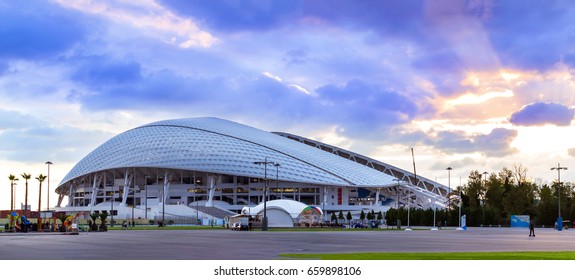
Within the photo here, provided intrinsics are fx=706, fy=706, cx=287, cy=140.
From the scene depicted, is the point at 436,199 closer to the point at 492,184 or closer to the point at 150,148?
the point at 492,184

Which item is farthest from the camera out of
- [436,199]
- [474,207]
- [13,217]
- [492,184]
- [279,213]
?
[436,199]

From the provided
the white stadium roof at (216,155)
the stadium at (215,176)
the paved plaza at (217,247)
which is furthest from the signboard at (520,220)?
the paved plaza at (217,247)

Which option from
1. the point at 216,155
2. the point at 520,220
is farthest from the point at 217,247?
the point at 216,155

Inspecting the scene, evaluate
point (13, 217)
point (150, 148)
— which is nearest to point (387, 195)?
point (150, 148)

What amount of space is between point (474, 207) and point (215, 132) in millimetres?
68858

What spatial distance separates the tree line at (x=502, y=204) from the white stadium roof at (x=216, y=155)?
32.6m

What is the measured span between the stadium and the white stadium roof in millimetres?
216

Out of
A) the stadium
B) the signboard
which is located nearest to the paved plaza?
the signboard

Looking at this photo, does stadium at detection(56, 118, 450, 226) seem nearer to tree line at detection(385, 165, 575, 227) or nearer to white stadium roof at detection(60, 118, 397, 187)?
white stadium roof at detection(60, 118, 397, 187)

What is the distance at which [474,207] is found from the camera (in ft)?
396

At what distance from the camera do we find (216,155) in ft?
510

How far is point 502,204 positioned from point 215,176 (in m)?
62.7

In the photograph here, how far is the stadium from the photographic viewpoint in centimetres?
15425

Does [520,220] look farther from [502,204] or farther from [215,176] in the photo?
[215,176]
